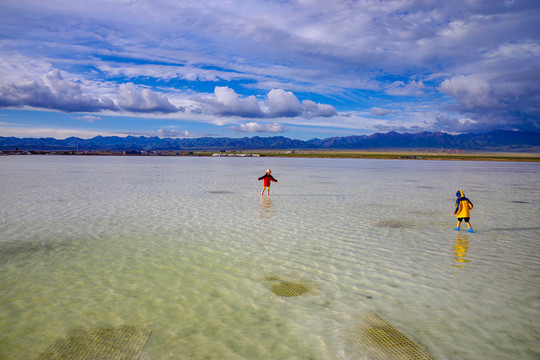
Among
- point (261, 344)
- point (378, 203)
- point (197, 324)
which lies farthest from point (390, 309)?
point (378, 203)

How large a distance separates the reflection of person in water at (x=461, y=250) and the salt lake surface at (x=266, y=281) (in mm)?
67

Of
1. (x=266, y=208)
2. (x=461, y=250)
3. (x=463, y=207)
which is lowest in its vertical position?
(x=461, y=250)

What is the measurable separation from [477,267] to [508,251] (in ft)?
8.11

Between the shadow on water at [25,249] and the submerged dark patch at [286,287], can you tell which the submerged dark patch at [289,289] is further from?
the shadow on water at [25,249]

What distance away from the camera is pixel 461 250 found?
10523 mm

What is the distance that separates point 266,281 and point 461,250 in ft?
22.5

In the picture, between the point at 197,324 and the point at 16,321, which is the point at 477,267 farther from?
the point at 16,321

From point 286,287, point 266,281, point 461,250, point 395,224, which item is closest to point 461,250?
point 461,250

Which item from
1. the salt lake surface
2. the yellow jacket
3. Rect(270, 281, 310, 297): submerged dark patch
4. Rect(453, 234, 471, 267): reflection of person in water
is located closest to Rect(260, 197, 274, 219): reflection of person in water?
the salt lake surface

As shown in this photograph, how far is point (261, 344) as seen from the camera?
535 centimetres

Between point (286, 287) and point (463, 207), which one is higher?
point (463, 207)

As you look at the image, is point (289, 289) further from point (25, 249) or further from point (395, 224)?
point (395, 224)

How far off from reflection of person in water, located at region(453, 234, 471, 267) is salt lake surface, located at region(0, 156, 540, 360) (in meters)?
0.07

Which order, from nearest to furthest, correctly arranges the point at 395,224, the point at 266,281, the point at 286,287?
the point at 286,287 → the point at 266,281 → the point at 395,224
